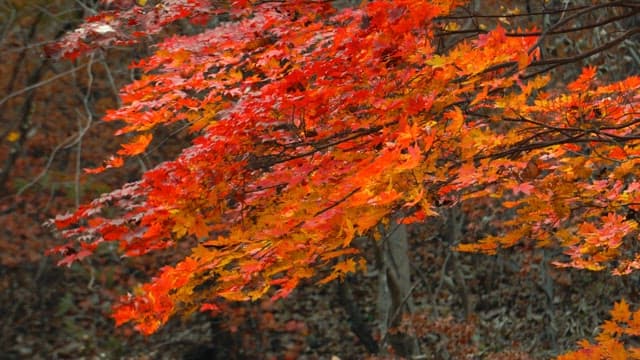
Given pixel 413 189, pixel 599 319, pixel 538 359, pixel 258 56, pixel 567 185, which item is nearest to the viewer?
pixel 413 189

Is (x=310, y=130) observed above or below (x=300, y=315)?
above

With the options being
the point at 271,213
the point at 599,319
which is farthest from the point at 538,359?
the point at 271,213

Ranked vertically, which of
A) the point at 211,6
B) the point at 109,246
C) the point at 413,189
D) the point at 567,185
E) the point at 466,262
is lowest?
the point at 466,262

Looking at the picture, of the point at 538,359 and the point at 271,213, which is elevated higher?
the point at 271,213

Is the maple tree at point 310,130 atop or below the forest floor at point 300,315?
atop

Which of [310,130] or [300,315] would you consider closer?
[310,130]

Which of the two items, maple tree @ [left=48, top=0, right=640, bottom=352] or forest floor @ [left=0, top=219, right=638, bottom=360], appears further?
forest floor @ [left=0, top=219, right=638, bottom=360]

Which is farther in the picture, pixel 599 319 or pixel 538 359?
pixel 599 319

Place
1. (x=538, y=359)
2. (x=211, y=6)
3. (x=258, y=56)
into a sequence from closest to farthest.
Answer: (x=211, y=6) → (x=258, y=56) → (x=538, y=359)

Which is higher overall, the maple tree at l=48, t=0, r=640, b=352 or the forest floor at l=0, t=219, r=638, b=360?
the maple tree at l=48, t=0, r=640, b=352

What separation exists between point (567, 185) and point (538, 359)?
17.6ft

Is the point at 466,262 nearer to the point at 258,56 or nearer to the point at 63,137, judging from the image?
the point at 63,137

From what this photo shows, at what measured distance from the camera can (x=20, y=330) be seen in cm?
1023

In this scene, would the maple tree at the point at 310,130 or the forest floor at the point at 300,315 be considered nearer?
the maple tree at the point at 310,130
